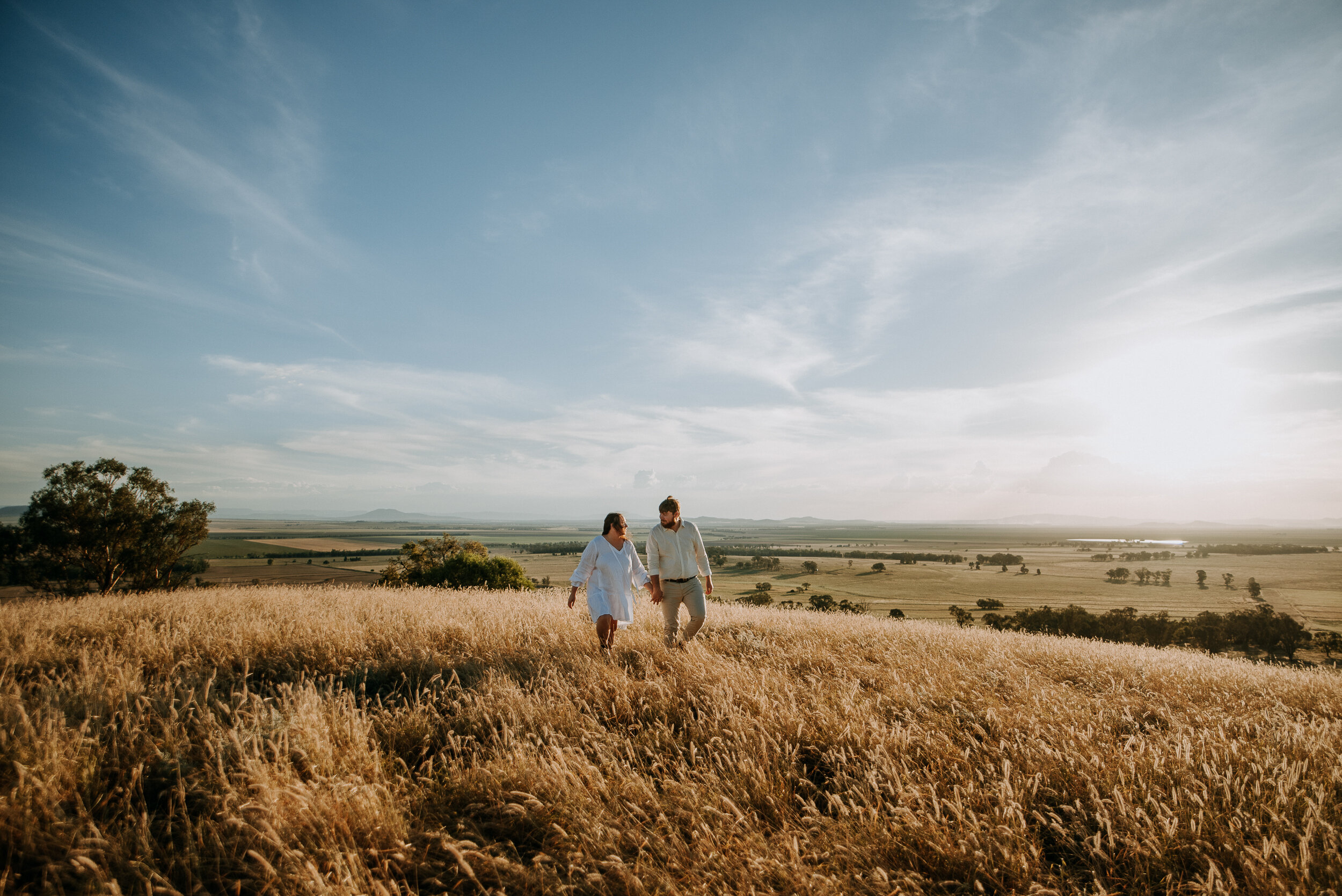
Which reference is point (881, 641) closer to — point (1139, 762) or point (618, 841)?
point (1139, 762)

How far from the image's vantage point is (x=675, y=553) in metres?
7.73

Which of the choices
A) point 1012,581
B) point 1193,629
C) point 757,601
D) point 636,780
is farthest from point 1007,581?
point 636,780

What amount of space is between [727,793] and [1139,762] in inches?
116

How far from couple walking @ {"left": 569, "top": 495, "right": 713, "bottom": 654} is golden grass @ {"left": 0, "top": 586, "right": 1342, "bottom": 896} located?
108 cm

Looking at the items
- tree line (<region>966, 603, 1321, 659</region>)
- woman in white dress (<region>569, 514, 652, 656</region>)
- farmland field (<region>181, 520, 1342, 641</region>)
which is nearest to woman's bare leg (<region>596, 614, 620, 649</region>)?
woman in white dress (<region>569, 514, 652, 656</region>)

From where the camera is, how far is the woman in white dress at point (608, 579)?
7273mm

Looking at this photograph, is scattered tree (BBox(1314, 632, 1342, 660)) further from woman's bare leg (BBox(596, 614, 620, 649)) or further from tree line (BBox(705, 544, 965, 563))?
tree line (BBox(705, 544, 965, 563))

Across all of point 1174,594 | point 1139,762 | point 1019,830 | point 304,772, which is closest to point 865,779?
point 1019,830

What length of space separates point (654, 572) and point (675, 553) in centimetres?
41

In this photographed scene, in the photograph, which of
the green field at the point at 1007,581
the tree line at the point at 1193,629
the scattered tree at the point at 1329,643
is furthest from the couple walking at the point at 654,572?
the scattered tree at the point at 1329,643

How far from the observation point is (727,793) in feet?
11.5

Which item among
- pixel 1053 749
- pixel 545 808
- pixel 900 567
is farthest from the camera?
pixel 900 567

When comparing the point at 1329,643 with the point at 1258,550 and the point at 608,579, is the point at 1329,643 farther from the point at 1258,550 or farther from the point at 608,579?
the point at 1258,550

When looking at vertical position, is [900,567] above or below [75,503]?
below
